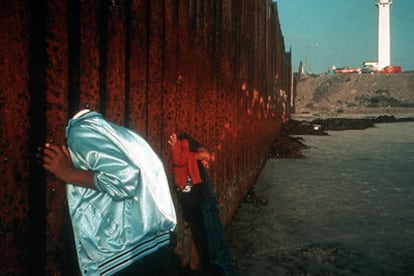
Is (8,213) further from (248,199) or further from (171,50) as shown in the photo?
(248,199)

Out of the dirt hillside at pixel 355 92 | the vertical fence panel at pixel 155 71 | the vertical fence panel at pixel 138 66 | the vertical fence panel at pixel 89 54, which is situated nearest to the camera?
the vertical fence panel at pixel 89 54

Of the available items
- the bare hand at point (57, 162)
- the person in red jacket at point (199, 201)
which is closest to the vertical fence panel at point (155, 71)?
the person in red jacket at point (199, 201)

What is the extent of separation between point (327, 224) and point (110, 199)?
3857 millimetres

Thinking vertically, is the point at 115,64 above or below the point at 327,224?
above

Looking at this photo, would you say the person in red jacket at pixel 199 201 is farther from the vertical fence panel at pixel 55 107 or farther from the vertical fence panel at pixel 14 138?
the vertical fence panel at pixel 14 138

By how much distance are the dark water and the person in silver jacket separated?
7.00 ft

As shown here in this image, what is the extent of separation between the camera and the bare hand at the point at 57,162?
5.41ft

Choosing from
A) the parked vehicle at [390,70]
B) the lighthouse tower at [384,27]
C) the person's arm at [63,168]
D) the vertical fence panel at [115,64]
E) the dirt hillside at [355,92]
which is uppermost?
the lighthouse tower at [384,27]

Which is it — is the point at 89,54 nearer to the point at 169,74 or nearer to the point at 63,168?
the point at 63,168

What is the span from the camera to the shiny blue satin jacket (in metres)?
1.64

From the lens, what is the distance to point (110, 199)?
169 centimetres

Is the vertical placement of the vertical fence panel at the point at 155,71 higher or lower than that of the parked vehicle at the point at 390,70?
lower

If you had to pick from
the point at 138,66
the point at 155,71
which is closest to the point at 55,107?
the point at 138,66

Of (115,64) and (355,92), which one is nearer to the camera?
(115,64)
